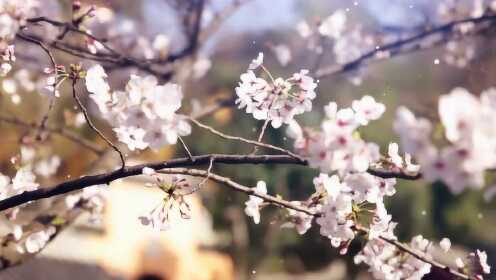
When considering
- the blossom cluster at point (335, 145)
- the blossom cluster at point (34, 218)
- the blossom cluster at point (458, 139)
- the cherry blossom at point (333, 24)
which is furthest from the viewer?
the cherry blossom at point (333, 24)

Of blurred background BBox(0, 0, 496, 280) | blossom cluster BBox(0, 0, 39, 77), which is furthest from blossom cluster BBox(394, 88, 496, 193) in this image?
blurred background BBox(0, 0, 496, 280)

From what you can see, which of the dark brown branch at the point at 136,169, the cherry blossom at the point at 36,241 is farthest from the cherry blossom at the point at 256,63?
the cherry blossom at the point at 36,241

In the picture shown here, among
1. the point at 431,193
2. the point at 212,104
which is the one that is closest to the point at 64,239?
the point at 212,104

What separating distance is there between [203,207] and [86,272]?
2079 mm

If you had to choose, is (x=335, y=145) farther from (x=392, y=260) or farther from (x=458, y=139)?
(x=392, y=260)

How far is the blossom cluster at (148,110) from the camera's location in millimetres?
1338

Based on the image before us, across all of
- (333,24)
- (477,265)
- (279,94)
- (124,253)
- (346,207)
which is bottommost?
(477,265)

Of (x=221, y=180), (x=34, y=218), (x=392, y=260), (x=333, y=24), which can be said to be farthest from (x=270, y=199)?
(x=333, y=24)

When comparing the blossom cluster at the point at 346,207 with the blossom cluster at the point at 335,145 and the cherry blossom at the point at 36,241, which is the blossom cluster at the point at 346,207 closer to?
the blossom cluster at the point at 335,145

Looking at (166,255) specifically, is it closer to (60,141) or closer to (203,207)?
(203,207)

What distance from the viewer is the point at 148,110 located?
1.35m

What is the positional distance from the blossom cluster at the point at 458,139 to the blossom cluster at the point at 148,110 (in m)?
0.54

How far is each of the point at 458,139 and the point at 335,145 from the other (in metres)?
0.28

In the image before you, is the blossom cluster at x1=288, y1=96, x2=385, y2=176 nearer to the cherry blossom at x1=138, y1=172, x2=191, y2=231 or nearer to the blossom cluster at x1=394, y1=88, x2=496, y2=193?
the blossom cluster at x1=394, y1=88, x2=496, y2=193
